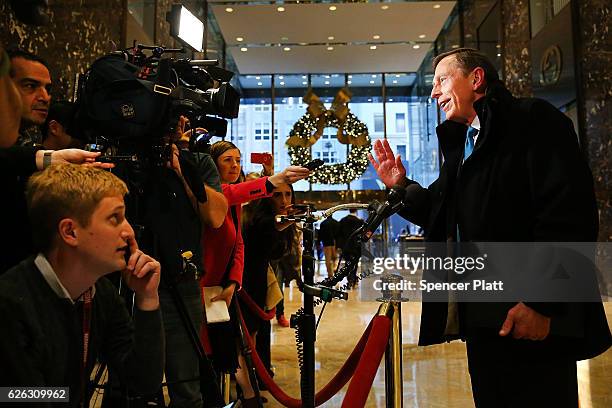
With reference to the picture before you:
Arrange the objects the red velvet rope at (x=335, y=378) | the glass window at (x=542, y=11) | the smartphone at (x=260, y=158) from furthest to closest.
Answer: the glass window at (x=542, y=11), the smartphone at (x=260, y=158), the red velvet rope at (x=335, y=378)

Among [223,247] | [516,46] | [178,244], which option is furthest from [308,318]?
[516,46]

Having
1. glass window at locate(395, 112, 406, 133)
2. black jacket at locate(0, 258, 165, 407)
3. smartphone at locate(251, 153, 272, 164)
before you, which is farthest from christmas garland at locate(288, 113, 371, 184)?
black jacket at locate(0, 258, 165, 407)

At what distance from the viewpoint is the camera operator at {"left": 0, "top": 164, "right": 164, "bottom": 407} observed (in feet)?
2.94

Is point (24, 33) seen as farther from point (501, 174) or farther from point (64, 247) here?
point (501, 174)

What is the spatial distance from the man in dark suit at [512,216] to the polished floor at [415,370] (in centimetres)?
130

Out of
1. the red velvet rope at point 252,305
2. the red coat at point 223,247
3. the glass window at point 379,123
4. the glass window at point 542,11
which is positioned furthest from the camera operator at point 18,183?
the glass window at point 379,123

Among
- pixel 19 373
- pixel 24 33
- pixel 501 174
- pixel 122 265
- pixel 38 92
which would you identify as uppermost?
pixel 24 33

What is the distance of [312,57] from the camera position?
12266 millimetres

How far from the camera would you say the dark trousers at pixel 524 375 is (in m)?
1.27

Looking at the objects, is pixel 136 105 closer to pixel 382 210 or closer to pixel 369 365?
pixel 382 210

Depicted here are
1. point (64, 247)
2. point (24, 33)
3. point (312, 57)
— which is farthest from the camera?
point (312, 57)

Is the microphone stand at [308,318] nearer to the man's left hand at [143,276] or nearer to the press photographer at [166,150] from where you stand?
the press photographer at [166,150]

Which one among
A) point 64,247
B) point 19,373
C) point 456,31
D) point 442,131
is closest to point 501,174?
point 442,131

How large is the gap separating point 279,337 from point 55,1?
317 centimetres
